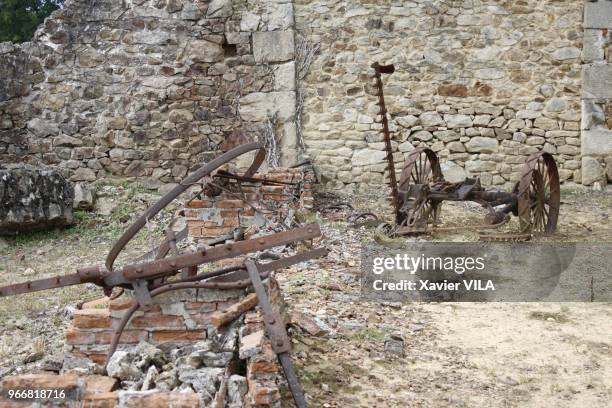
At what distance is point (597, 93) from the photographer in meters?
8.58

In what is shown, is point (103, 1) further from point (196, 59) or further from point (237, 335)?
point (237, 335)

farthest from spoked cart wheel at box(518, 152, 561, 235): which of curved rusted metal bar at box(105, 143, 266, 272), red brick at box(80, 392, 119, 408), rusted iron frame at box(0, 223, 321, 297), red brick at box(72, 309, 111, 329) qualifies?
red brick at box(80, 392, 119, 408)

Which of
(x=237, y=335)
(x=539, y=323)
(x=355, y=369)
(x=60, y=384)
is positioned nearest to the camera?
(x=60, y=384)

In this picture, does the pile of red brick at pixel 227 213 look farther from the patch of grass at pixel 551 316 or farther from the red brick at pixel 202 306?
the patch of grass at pixel 551 316

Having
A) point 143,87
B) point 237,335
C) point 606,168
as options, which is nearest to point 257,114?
point 143,87

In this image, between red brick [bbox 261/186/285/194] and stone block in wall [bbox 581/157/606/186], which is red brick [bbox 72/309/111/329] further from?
stone block in wall [bbox 581/157/606/186]

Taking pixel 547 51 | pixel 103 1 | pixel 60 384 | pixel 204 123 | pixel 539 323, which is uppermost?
pixel 103 1

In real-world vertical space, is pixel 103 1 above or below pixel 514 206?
above

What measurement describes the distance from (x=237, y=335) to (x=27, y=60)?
→ 7.01 m

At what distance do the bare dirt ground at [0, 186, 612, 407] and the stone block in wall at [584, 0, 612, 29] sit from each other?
503 centimetres

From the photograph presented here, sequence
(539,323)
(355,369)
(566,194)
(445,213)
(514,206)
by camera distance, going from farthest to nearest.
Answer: (566,194) → (445,213) → (514,206) → (539,323) → (355,369)

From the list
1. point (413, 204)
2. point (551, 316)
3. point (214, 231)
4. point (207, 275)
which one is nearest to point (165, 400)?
point (207, 275)

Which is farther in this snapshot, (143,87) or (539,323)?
(143,87)

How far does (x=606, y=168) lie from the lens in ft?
28.4
